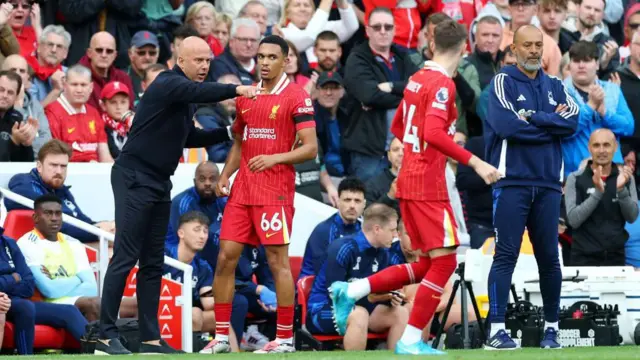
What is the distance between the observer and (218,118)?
14594 millimetres

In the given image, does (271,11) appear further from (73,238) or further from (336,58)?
(73,238)

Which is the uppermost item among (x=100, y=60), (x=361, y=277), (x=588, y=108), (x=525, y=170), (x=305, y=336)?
(x=100, y=60)

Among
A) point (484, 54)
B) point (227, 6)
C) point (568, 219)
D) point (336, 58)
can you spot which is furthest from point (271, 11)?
point (568, 219)

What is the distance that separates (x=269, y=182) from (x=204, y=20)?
20.3 feet

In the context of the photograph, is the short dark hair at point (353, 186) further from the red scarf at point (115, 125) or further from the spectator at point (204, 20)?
the spectator at point (204, 20)

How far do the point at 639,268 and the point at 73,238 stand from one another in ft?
18.0

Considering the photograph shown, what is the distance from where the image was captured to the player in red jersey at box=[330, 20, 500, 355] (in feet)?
31.3

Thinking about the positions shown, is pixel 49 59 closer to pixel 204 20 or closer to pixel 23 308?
pixel 204 20

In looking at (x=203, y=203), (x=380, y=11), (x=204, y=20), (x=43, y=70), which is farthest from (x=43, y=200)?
(x=380, y=11)

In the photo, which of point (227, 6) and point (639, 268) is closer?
point (639, 268)

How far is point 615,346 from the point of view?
10.8m

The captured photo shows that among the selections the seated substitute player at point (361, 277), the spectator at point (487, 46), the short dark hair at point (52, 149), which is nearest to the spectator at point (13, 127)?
the short dark hair at point (52, 149)

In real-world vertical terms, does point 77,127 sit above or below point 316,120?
below

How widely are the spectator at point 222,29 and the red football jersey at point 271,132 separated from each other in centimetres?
622
